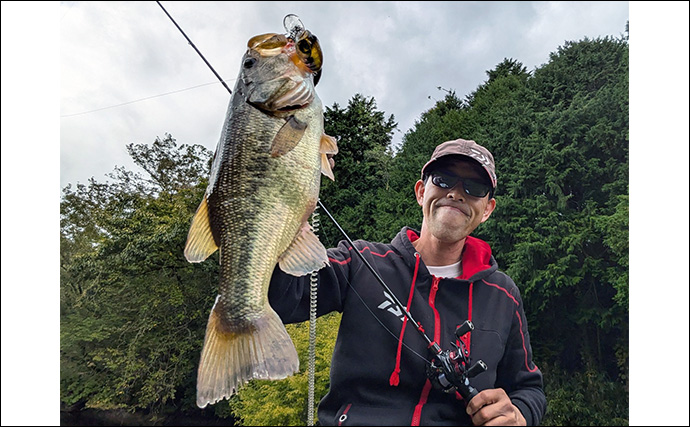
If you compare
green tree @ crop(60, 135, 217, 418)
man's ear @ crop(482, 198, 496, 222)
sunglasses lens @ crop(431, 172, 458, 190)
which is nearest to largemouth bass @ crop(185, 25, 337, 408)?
sunglasses lens @ crop(431, 172, 458, 190)

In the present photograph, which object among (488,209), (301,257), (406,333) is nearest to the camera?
(301,257)

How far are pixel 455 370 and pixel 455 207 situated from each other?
76 centimetres

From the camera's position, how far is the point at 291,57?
4.62ft

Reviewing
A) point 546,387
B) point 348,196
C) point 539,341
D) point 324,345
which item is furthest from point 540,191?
point 324,345

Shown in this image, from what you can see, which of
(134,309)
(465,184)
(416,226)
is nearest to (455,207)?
(465,184)

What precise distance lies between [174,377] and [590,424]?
42.8 feet

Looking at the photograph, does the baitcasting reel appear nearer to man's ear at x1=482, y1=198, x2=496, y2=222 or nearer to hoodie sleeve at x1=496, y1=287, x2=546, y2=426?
hoodie sleeve at x1=496, y1=287, x2=546, y2=426

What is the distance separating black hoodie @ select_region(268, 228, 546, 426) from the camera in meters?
1.87

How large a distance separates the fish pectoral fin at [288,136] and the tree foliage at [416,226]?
9.92 m

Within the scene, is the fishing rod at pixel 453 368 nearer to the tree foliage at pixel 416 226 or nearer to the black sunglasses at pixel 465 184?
the black sunglasses at pixel 465 184

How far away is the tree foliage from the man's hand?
30.1 feet

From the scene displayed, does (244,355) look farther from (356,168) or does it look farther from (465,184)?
(356,168)

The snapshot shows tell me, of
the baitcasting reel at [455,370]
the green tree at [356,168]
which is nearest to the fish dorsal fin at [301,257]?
the baitcasting reel at [455,370]

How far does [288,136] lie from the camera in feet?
4.38
